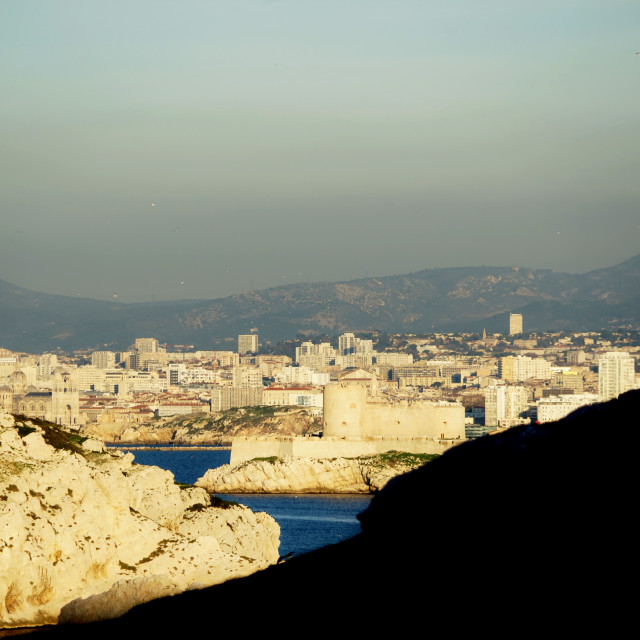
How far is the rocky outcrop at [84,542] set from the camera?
2697cm

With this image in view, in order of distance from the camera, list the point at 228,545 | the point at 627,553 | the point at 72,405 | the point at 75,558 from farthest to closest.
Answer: the point at 72,405, the point at 228,545, the point at 75,558, the point at 627,553

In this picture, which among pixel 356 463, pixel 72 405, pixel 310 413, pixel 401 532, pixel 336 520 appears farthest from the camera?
pixel 72 405

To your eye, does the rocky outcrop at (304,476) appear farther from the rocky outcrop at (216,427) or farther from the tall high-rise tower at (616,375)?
the tall high-rise tower at (616,375)

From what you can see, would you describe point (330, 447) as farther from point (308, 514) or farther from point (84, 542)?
point (84, 542)

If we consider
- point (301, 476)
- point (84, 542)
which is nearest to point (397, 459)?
point (301, 476)

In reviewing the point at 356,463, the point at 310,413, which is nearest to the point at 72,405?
the point at 310,413

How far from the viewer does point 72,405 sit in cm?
19712

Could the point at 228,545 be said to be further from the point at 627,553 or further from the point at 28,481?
the point at 627,553

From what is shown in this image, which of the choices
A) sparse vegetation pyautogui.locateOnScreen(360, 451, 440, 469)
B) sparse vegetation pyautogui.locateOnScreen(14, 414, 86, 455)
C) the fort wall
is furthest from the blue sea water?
sparse vegetation pyautogui.locateOnScreen(14, 414, 86, 455)

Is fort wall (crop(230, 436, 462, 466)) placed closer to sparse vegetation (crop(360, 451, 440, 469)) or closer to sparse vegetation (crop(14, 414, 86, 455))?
sparse vegetation (crop(360, 451, 440, 469))

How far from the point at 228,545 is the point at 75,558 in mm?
7552

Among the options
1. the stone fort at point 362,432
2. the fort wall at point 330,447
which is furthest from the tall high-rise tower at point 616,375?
the fort wall at point 330,447

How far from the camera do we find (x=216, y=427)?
17888cm

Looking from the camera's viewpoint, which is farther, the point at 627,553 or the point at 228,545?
the point at 228,545
